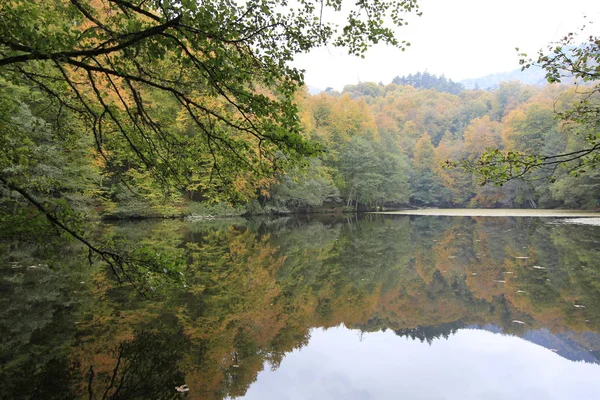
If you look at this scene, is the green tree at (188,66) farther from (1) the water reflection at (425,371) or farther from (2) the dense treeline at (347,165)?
(1) the water reflection at (425,371)

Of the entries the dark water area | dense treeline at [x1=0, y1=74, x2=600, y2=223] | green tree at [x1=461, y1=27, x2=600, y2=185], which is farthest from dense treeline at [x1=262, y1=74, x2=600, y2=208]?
green tree at [x1=461, y1=27, x2=600, y2=185]

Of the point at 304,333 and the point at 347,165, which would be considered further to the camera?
the point at 347,165

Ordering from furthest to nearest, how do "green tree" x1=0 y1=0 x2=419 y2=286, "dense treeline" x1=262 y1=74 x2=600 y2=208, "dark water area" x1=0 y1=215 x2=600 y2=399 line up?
"dense treeline" x1=262 y1=74 x2=600 y2=208, "dark water area" x1=0 y1=215 x2=600 y2=399, "green tree" x1=0 y1=0 x2=419 y2=286

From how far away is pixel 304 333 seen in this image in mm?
6020

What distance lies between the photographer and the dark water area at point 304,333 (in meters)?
4.34

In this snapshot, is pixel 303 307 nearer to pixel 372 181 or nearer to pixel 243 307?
pixel 243 307

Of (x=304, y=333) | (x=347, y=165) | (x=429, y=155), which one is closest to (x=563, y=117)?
(x=304, y=333)

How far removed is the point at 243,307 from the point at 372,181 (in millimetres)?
42101

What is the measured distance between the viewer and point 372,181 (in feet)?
156

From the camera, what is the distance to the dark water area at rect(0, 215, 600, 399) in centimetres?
434

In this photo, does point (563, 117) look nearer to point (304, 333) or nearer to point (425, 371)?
point (425, 371)

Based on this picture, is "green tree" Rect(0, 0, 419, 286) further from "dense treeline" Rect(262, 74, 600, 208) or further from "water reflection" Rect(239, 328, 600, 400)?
"dense treeline" Rect(262, 74, 600, 208)

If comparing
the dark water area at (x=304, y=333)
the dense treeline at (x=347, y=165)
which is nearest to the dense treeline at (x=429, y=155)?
the dense treeline at (x=347, y=165)

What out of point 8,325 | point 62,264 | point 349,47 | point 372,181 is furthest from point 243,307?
point 372,181
